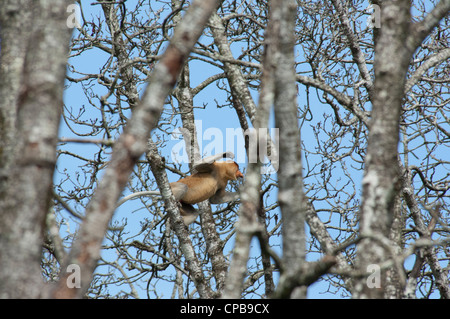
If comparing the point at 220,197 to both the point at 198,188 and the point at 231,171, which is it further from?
the point at 198,188

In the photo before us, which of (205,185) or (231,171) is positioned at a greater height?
(231,171)

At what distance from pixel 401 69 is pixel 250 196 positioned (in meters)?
1.31

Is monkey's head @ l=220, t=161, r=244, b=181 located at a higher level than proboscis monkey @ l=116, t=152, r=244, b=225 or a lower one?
higher

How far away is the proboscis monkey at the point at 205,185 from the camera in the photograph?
7.40m

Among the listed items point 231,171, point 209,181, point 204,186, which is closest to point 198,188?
point 204,186

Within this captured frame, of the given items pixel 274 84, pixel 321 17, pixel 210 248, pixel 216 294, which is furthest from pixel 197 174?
pixel 274 84

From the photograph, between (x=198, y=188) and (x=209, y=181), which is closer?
(x=198, y=188)

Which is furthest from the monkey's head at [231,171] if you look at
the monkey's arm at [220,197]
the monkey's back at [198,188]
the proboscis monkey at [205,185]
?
the monkey's back at [198,188]

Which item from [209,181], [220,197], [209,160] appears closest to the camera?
[209,160]

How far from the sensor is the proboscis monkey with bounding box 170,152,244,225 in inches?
291

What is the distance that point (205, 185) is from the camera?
24.8 ft

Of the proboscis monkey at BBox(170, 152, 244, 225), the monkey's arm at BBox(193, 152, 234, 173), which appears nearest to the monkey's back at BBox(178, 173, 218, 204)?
the proboscis monkey at BBox(170, 152, 244, 225)

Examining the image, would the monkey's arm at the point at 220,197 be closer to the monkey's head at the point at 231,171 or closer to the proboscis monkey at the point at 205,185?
the proboscis monkey at the point at 205,185

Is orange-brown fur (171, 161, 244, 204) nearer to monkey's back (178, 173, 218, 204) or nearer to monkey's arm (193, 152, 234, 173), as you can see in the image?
monkey's back (178, 173, 218, 204)
